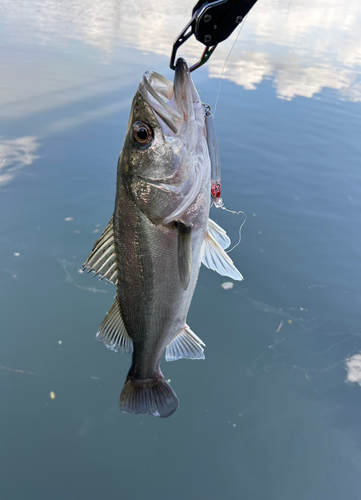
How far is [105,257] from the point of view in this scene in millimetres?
1674

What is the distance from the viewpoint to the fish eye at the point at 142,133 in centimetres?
144

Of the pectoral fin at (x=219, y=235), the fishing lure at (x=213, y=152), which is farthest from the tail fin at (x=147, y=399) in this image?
the fishing lure at (x=213, y=152)

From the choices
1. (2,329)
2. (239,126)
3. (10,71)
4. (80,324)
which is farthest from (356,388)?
(10,71)

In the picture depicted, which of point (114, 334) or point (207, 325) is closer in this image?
point (114, 334)

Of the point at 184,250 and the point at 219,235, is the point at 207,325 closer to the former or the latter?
the point at 219,235

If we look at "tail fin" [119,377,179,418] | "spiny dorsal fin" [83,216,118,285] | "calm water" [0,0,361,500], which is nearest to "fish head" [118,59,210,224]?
"spiny dorsal fin" [83,216,118,285]

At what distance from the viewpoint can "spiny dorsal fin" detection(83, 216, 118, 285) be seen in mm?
1645

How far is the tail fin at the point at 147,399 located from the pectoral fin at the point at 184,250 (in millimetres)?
697

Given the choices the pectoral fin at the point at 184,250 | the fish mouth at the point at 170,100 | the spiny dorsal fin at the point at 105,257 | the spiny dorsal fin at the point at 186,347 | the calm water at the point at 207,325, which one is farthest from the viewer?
the calm water at the point at 207,325

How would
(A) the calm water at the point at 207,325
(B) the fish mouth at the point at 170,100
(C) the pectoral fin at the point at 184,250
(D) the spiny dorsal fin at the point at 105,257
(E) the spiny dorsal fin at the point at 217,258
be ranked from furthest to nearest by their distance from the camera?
(A) the calm water at the point at 207,325 < (E) the spiny dorsal fin at the point at 217,258 < (D) the spiny dorsal fin at the point at 105,257 < (C) the pectoral fin at the point at 184,250 < (B) the fish mouth at the point at 170,100

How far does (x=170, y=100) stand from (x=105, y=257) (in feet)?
2.41

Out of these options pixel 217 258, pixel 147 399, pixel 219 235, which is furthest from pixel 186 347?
pixel 219 235

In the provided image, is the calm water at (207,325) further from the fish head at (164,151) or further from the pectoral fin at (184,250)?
the fish head at (164,151)

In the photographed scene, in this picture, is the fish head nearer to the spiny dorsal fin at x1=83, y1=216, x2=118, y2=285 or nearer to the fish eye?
the fish eye
